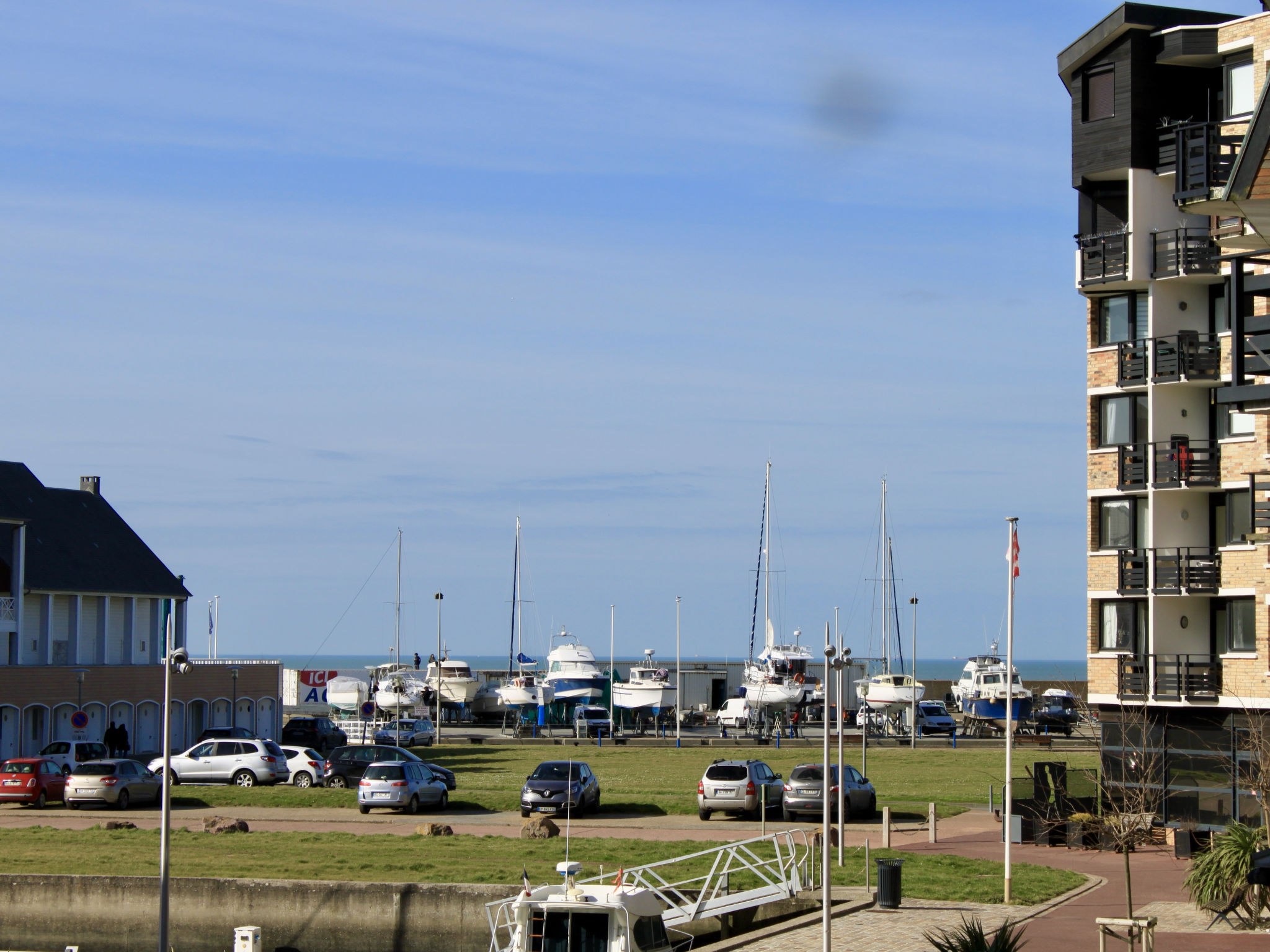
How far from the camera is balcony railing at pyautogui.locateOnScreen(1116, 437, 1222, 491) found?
117 ft

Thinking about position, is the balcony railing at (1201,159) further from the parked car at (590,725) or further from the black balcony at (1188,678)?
the parked car at (590,725)

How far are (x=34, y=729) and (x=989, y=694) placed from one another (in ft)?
180

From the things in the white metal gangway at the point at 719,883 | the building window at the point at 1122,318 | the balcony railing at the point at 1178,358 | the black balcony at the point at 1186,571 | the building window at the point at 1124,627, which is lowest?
the white metal gangway at the point at 719,883

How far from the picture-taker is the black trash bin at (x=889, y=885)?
23938 millimetres

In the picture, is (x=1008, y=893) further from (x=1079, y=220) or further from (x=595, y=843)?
(x=1079, y=220)

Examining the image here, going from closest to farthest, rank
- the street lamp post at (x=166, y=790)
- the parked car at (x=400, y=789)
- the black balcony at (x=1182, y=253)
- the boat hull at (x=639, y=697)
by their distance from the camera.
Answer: the street lamp post at (x=166, y=790) < the black balcony at (x=1182, y=253) < the parked car at (x=400, y=789) < the boat hull at (x=639, y=697)

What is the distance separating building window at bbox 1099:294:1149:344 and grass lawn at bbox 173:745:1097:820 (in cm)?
1373

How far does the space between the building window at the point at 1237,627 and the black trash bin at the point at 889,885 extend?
14437 millimetres

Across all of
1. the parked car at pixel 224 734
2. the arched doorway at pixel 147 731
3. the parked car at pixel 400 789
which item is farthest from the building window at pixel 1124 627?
the arched doorway at pixel 147 731

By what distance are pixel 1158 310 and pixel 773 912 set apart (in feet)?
64.1

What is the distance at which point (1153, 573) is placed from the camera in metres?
36.1

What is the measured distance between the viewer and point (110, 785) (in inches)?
1624

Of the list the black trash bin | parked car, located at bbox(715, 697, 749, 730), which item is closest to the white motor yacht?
parked car, located at bbox(715, 697, 749, 730)

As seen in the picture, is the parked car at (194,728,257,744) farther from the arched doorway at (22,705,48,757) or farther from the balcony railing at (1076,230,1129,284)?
the balcony railing at (1076,230,1129,284)
